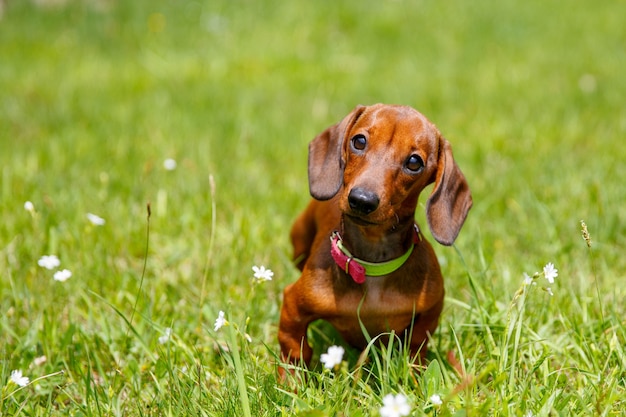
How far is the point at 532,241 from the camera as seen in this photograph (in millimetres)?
3844

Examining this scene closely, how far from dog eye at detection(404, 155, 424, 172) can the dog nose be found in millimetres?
228

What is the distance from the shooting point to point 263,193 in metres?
4.37

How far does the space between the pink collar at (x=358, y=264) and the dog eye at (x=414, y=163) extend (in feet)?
1.11

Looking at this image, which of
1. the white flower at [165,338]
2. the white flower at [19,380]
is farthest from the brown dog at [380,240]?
the white flower at [19,380]

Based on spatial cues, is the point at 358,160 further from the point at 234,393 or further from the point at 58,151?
the point at 58,151

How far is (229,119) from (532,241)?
2.48m

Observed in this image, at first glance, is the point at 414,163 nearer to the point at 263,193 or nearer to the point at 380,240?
the point at 380,240

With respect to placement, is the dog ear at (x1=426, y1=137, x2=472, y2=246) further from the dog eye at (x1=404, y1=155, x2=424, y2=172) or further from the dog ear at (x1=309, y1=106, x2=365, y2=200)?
the dog ear at (x1=309, y1=106, x2=365, y2=200)

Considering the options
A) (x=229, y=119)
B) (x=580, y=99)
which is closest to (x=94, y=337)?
(x=229, y=119)

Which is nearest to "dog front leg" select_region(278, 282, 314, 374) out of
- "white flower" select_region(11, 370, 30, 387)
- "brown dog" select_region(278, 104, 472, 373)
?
"brown dog" select_region(278, 104, 472, 373)

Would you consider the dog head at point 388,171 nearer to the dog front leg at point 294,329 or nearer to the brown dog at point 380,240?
the brown dog at point 380,240

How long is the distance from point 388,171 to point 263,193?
209 centimetres

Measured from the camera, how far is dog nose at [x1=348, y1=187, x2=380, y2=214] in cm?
224

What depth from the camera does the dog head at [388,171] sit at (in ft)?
7.61
